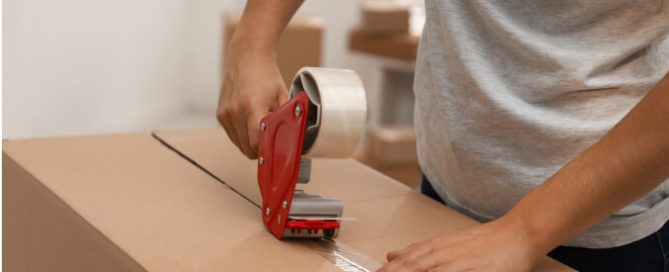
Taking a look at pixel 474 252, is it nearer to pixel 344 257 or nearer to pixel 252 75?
pixel 344 257

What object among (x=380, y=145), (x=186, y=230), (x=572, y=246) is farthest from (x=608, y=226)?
(x=380, y=145)

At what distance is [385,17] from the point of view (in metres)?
2.78

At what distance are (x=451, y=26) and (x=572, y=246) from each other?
233 mm

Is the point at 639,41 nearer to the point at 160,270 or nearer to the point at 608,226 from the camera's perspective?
the point at 608,226

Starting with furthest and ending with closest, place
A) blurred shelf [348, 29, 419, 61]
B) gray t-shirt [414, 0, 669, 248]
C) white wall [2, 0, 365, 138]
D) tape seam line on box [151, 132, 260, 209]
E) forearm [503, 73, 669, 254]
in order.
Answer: blurred shelf [348, 29, 419, 61] < white wall [2, 0, 365, 138] < tape seam line on box [151, 132, 260, 209] < gray t-shirt [414, 0, 669, 248] < forearm [503, 73, 669, 254]

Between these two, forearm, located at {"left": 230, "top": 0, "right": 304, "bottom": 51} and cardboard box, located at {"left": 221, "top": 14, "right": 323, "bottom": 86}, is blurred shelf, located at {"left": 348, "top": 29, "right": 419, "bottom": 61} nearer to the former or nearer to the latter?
cardboard box, located at {"left": 221, "top": 14, "right": 323, "bottom": 86}

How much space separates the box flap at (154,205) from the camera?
2.49 feet

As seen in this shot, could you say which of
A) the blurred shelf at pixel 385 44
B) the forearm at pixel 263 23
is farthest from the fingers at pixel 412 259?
the blurred shelf at pixel 385 44

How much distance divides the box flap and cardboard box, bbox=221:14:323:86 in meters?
1.30

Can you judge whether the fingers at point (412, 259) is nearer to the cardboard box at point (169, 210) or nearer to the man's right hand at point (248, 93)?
the cardboard box at point (169, 210)

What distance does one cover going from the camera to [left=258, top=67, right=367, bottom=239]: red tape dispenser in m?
0.77

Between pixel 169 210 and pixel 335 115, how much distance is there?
0.65ft

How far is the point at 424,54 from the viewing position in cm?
97

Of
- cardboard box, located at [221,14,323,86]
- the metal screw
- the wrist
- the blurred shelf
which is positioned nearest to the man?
the wrist
